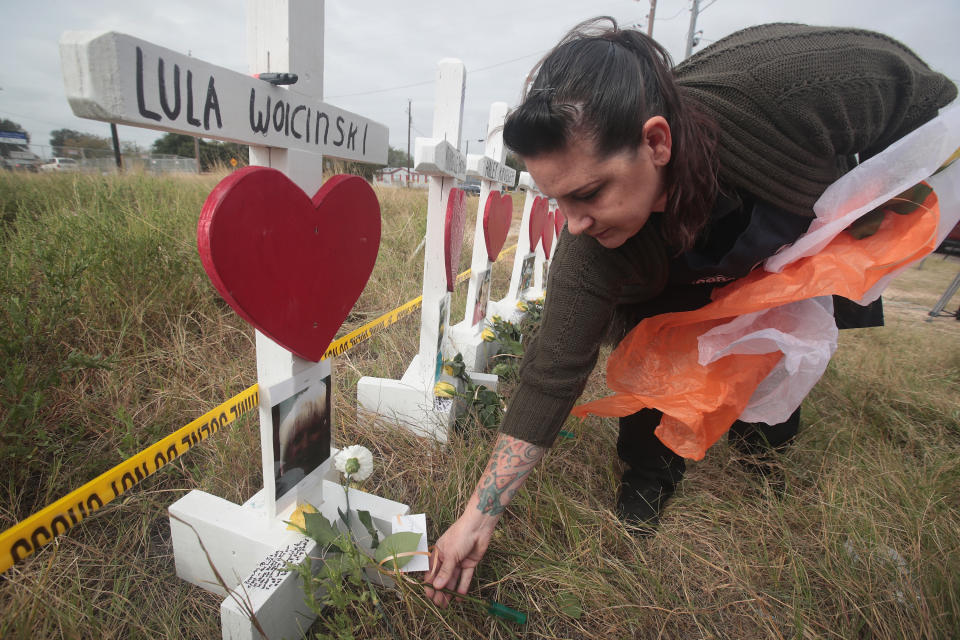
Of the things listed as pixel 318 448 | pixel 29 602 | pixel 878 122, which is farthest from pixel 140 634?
pixel 878 122

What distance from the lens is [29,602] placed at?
1.01m

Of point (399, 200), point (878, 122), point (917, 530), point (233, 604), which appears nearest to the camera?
point (233, 604)

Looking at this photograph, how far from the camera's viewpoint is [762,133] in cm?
109

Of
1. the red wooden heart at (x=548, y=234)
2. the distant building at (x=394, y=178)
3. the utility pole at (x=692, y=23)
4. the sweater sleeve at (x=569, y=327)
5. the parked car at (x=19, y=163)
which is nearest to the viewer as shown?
the sweater sleeve at (x=569, y=327)

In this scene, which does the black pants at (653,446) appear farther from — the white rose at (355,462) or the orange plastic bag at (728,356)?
the white rose at (355,462)

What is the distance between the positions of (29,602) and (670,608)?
5.30 ft

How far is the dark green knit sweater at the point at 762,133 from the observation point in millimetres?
1094

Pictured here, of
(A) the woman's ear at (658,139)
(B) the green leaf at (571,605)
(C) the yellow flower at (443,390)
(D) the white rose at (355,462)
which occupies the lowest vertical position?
(B) the green leaf at (571,605)

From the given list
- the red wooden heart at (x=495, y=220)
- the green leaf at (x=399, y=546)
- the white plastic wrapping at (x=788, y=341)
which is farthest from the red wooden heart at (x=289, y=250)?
the red wooden heart at (x=495, y=220)

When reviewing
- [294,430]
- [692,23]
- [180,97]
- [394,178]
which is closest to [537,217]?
[294,430]

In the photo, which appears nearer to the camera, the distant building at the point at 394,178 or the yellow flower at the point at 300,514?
the yellow flower at the point at 300,514

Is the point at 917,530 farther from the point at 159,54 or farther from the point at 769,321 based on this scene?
the point at 159,54

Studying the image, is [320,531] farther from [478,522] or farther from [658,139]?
[658,139]

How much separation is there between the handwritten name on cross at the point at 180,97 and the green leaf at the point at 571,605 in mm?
1322
